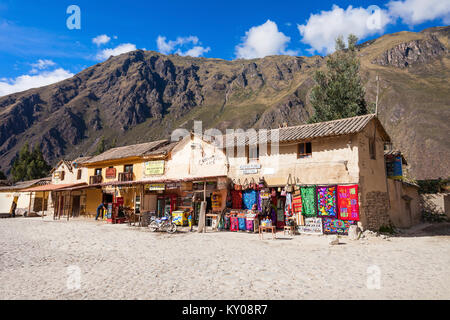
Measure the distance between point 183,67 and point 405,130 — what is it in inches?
5564

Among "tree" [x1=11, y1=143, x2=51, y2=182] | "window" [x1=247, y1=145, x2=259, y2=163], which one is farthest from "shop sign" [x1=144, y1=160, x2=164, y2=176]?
"tree" [x1=11, y1=143, x2=51, y2=182]

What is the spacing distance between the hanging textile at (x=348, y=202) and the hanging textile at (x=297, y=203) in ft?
6.75

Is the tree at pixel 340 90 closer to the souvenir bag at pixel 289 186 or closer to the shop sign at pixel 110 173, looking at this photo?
the souvenir bag at pixel 289 186

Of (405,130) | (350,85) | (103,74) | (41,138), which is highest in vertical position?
(103,74)

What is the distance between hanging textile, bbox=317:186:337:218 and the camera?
48.0 feet

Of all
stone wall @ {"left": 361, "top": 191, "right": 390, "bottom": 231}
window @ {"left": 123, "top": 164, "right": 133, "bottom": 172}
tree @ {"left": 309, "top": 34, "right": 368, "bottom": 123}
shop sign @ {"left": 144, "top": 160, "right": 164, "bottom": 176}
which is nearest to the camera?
stone wall @ {"left": 361, "top": 191, "right": 390, "bottom": 231}

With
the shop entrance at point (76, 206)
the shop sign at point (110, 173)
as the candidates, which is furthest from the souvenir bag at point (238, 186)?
the shop entrance at point (76, 206)

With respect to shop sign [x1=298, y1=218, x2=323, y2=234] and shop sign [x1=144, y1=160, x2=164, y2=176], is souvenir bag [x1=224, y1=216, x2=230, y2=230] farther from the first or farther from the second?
shop sign [x1=144, y1=160, x2=164, y2=176]

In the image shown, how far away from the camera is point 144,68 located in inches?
6388

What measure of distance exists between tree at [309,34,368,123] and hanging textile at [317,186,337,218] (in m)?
14.8

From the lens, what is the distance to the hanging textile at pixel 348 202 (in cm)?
1404
